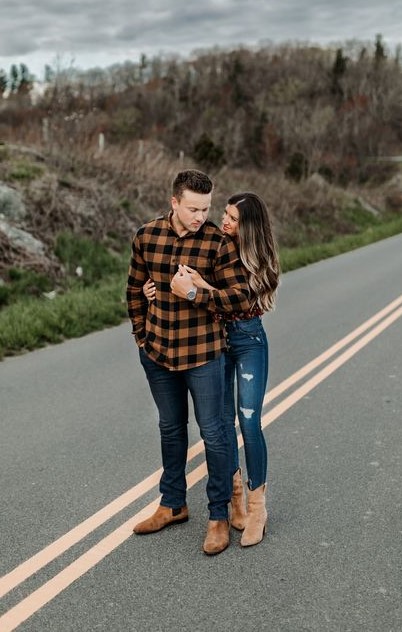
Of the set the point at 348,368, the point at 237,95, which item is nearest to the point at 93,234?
the point at 348,368

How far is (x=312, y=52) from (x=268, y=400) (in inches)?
5516

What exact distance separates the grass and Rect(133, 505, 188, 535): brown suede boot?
16.2 feet

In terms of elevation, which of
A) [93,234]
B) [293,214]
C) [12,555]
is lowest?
[293,214]

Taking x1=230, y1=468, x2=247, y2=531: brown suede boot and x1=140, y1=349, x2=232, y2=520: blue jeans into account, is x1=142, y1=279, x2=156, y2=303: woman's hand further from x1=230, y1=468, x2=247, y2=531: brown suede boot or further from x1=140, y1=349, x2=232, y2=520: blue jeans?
x1=230, y1=468, x2=247, y2=531: brown suede boot

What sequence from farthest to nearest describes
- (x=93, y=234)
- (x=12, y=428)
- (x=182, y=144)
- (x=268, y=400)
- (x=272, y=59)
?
(x=272, y=59)
(x=182, y=144)
(x=93, y=234)
(x=268, y=400)
(x=12, y=428)

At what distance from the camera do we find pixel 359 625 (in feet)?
10.8

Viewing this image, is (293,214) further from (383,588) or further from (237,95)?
(237,95)

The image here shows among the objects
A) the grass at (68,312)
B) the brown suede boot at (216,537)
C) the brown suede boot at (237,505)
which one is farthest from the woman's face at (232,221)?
the grass at (68,312)

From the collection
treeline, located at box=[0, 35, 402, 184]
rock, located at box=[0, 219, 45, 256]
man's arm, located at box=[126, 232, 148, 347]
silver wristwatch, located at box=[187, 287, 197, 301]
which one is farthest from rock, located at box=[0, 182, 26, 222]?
silver wristwatch, located at box=[187, 287, 197, 301]

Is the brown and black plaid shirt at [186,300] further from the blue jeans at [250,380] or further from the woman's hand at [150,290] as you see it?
the blue jeans at [250,380]

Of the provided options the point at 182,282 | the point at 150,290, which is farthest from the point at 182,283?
the point at 150,290

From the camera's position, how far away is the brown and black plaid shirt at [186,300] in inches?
150

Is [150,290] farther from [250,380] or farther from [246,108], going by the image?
[246,108]

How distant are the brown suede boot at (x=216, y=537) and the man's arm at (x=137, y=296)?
1.03 meters
